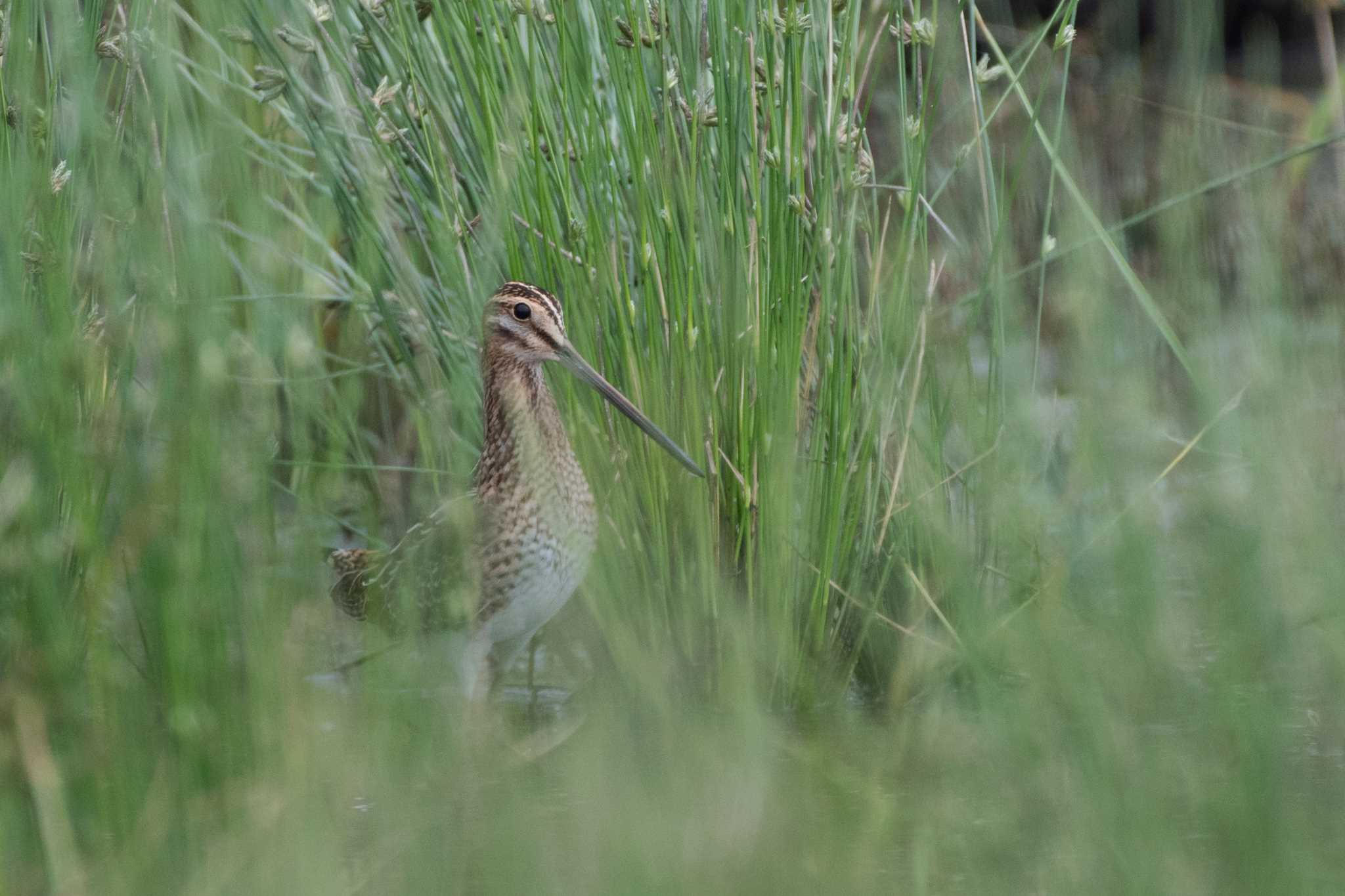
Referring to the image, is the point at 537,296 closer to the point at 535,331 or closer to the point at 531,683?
the point at 535,331

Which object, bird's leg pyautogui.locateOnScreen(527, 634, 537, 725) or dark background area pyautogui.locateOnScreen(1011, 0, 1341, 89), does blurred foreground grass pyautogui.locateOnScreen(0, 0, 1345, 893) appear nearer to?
bird's leg pyautogui.locateOnScreen(527, 634, 537, 725)

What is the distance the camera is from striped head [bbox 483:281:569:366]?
9.59 ft

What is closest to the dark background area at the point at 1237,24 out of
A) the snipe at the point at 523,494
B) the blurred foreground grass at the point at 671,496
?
the blurred foreground grass at the point at 671,496

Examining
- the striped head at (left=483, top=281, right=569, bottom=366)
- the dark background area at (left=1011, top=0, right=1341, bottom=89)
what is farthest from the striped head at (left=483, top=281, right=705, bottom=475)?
the dark background area at (left=1011, top=0, right=1341, bottom=89)

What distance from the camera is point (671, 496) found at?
9.48 feet

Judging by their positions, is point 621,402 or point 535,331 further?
point 535,331

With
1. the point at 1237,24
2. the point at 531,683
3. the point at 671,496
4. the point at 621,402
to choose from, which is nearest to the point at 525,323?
the point at 621,402

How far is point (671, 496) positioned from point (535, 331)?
1.23 ft

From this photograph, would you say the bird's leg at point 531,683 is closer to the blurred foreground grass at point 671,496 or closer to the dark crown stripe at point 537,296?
the blurred foreground grass at point 671,496

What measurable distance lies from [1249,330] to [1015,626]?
2.19 feet

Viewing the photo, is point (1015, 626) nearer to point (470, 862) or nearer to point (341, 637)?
point (470, 862)

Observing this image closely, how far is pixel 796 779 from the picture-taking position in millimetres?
2523

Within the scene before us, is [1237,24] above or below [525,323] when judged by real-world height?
above

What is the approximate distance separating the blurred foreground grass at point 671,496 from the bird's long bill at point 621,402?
5 centimetres
